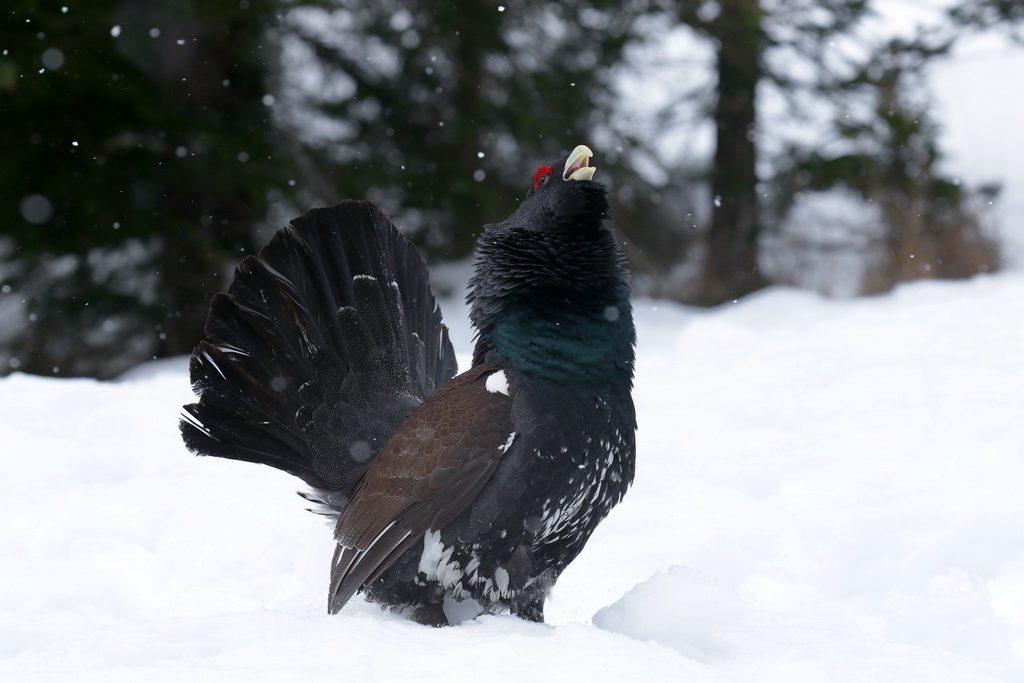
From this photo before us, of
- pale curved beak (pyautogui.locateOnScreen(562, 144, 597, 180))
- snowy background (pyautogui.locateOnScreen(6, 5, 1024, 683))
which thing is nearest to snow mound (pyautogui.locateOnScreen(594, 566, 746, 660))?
snowy background (pyautogui.locateOnScreen(6, 5, 1024, 683))

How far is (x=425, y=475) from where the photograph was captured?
2865 millimetres

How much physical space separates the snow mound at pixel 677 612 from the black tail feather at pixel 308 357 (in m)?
1.09

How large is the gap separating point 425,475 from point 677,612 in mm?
856

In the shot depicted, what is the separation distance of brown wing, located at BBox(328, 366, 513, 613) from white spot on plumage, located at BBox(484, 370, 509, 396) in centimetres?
2

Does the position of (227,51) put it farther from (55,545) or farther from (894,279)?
(894,279)

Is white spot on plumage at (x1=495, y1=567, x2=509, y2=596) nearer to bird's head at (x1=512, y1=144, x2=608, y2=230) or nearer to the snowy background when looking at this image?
the snowy background

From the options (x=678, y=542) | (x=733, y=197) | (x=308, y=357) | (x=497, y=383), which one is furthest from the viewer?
(x=733, y=197)

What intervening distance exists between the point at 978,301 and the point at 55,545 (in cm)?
590

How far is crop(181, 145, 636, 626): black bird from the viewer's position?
9.21 feet

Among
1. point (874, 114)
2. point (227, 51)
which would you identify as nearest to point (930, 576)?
point (227, 51)

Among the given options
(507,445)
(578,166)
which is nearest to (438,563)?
(507,445)

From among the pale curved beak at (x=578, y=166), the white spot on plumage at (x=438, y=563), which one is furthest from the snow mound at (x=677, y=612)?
the pale curved beak at (x=578, y=166)

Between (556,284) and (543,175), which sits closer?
(556,284)

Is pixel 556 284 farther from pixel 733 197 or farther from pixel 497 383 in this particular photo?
pixel 733 197
